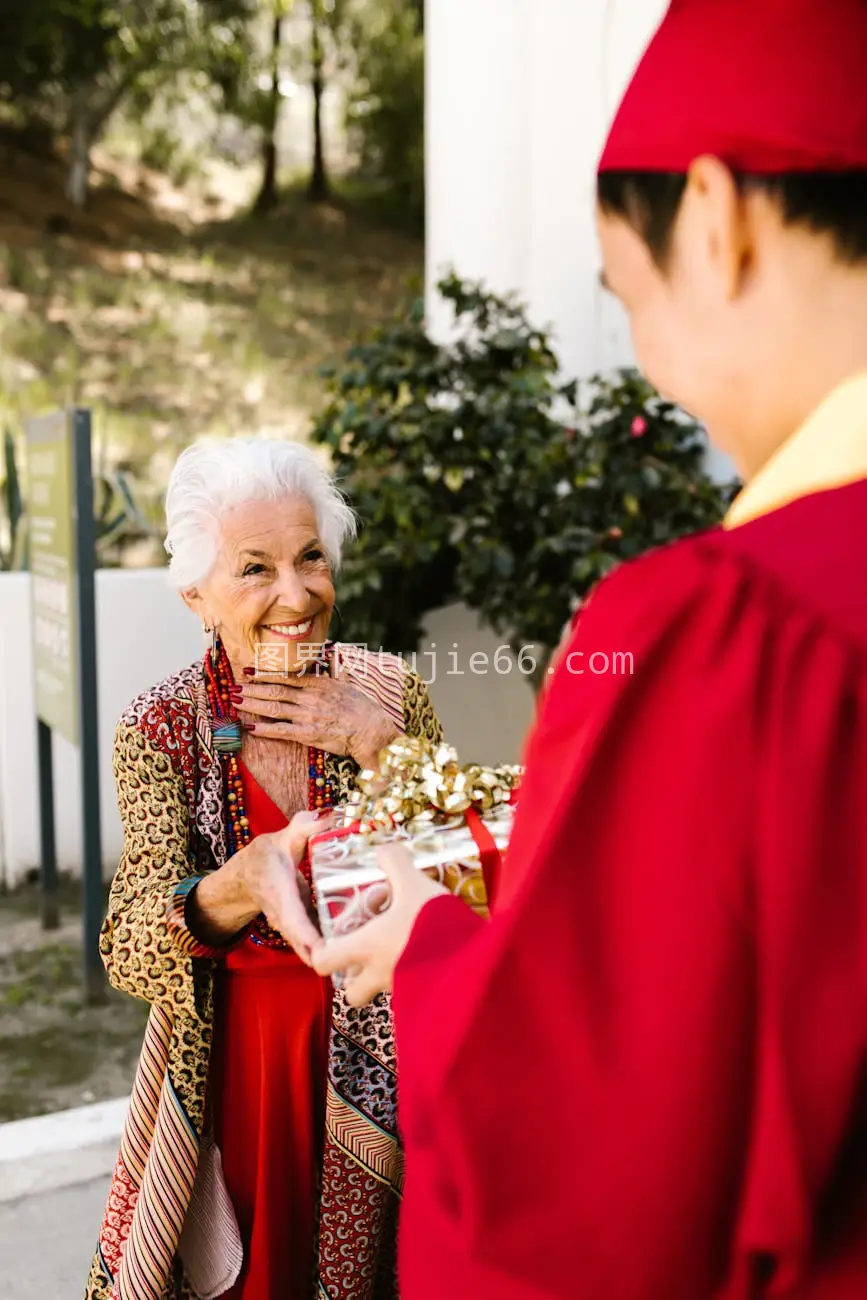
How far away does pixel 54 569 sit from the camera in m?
4.20

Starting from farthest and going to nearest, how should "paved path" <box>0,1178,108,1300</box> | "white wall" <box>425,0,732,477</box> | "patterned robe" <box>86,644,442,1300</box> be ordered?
1. "white wall" <box>425,0,732,477</box>
2. "paved path" <box>0,1178,108,1300</box>
3. "patterned robe" <box>86,644,442,1300</box>

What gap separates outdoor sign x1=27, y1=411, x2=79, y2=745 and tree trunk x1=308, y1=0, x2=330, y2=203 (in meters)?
5.59

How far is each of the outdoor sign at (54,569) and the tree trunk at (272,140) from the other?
18.5ft

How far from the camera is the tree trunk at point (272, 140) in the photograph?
889cm

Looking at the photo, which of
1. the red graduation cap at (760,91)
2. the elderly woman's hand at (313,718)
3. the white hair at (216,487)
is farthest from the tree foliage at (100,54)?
the red graduation cap at (760,91)

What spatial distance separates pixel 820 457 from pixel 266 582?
1209 mm

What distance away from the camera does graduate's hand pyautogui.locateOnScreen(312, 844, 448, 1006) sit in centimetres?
94

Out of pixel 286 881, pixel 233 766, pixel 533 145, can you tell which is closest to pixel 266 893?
pixel 286 881

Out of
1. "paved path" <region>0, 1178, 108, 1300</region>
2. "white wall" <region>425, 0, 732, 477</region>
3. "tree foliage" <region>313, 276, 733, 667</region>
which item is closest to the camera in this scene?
"paved path" <region>0, 1178, 108, 1300</region>

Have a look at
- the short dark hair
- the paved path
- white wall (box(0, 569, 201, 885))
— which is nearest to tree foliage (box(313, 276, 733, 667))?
white wall (box(0, 569, 201, 885))

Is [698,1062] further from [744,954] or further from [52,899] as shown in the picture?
[52,899]

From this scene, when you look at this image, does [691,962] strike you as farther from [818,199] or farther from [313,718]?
[313,718]

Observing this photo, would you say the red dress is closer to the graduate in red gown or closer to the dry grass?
the graduate in red gown

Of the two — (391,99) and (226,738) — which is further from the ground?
(391,99)
